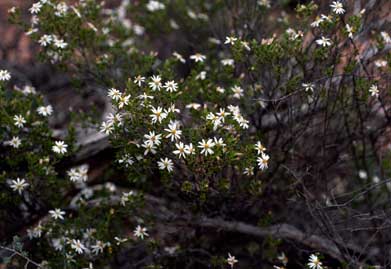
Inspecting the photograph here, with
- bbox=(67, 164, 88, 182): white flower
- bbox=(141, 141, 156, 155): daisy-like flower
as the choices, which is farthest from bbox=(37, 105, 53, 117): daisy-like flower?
bbox=(141, 141, 156, 155): daisy-like flower

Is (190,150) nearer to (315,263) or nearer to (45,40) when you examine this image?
(315,263)

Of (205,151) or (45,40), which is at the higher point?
(45,40)

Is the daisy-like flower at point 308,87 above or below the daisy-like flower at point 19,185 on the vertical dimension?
above

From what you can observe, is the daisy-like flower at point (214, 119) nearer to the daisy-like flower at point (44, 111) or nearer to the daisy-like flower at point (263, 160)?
the daisy-like flower at point (263, 160)

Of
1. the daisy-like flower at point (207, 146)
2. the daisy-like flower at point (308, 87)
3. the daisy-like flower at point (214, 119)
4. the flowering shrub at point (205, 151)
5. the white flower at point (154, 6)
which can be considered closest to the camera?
the daisy-like flower at point (207, 146)

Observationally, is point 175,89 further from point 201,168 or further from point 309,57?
point 309,57

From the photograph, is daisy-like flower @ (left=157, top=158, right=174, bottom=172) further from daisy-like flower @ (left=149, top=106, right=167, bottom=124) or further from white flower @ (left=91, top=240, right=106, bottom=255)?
white flower @ (left=91, top=240, right=106, bottom=255)

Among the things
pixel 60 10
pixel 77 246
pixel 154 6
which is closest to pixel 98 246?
pixel 77 246

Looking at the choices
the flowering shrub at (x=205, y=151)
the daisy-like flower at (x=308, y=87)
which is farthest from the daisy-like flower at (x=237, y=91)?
the daisy-like flower at (x=308, y=87)

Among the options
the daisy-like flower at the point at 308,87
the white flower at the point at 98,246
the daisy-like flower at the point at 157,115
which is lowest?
the white flower at the point at 98,246
